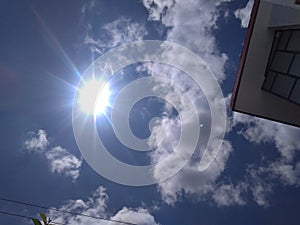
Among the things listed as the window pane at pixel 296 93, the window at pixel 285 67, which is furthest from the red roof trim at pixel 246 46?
the window pane at pixel 296 93

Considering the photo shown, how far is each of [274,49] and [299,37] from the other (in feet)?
4.85

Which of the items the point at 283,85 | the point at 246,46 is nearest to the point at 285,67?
the point at 283,85

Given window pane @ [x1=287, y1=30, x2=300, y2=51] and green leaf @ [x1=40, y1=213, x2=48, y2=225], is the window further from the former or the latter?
green leaf @ [x1=40, y1=213, x2=48, y2=225]

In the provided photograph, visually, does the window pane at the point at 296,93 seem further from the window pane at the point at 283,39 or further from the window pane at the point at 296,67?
the window pane at the point at 283,39

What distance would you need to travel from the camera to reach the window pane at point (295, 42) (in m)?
7.78

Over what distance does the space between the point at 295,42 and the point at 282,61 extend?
2.57 feet

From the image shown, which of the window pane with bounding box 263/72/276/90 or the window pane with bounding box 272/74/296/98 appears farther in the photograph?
the window pane with bounding box 263/72/276/90

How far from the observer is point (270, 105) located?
10164 mm

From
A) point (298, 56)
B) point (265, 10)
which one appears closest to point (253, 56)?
point (265, 10)

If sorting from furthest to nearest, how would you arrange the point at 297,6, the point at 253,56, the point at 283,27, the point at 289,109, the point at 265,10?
1. the point at 289,109
2. the point at 253,56
3. the point at 265,10
4. the point at 283,27
5. the point at 297,6

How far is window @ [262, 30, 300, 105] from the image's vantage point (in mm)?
7789

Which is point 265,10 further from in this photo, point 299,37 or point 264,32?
point 299,37

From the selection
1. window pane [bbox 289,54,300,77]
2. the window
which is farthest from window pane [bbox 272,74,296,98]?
window pane [bbox 289,54,300,77]

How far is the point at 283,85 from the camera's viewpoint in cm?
848
